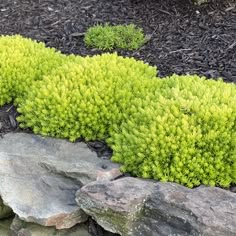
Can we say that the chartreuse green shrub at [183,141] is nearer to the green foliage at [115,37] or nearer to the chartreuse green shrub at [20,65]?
the chartreuse green shrub at [20,65]

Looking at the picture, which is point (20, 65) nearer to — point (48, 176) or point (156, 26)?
point (48, 176)

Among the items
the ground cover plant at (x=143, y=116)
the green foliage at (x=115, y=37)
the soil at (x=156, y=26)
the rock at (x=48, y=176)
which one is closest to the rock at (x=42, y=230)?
the rock at (x=48, y=176)

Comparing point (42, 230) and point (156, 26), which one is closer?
point (42, 230)

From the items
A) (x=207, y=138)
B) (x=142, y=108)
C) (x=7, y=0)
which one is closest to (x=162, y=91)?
(x=142, y=108)

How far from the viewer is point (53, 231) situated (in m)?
3.81

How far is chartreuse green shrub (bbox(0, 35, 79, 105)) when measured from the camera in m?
4.57

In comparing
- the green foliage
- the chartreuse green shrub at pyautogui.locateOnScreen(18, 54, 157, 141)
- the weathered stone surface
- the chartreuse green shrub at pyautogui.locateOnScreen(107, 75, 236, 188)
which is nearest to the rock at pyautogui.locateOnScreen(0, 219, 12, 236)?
the chartreuse green shrub at pyautogui.locateOnScreen(18, 54, 157, 141)

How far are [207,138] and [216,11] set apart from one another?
3.29 meters

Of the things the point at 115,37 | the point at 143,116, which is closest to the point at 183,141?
the point at 143,116

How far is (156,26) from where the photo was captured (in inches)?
249

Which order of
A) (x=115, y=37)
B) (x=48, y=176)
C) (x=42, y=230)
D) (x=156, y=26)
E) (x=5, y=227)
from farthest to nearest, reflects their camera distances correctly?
(x=156, y=26) < (x=115, y=37) < (x=5, y=227) < (x=48, y=176) < (x=42, y=230)

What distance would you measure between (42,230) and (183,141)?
1272 millimetres

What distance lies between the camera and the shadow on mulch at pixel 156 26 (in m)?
5.54

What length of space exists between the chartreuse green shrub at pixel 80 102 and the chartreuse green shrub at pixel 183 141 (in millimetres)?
268
